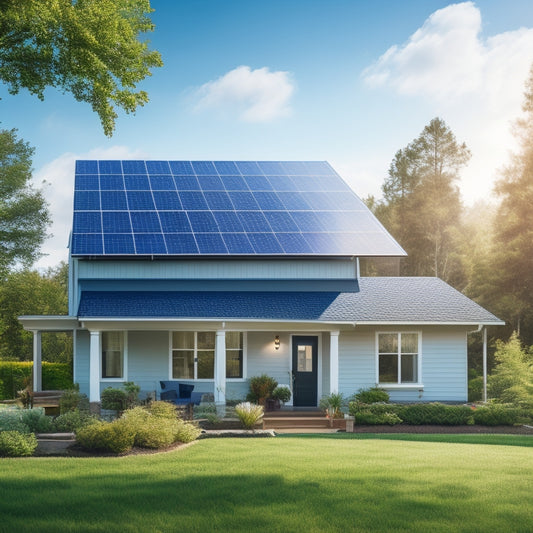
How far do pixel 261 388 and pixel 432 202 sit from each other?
111ft

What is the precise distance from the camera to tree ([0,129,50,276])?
4266 cm

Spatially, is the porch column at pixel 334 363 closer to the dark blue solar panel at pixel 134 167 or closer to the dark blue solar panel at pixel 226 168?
the dark blue solar panel at pixel 226 168

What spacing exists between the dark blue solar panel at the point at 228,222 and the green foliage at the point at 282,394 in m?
6.16

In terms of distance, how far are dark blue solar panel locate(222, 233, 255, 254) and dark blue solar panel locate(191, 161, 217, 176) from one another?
17.9 ft

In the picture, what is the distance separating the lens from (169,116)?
33094 mm

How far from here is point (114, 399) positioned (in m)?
21.2

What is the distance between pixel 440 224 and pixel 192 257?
32508 mm

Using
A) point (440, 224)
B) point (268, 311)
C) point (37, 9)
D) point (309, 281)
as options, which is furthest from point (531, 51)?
point (37, 9)

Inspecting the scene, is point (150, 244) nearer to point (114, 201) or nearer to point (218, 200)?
point (114, 201)

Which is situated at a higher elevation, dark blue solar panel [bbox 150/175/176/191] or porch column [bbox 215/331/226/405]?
dark blue solar panel [bbox 150/175/176/191]

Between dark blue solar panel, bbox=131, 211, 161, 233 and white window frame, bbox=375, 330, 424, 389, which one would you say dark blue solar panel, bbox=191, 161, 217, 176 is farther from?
white window frame, bbox=375, 330, 424, 389

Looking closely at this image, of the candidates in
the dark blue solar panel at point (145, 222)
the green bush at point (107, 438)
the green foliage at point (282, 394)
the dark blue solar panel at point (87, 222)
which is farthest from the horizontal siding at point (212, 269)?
the green bush at point (107, 438)

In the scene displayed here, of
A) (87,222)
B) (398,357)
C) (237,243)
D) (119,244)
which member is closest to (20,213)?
(87,222)

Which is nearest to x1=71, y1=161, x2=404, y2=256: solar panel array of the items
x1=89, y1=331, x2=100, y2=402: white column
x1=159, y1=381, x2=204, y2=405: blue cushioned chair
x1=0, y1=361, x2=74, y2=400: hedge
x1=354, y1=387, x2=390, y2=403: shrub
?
x1=89, y1=331, x2=100, y2=402: white column
